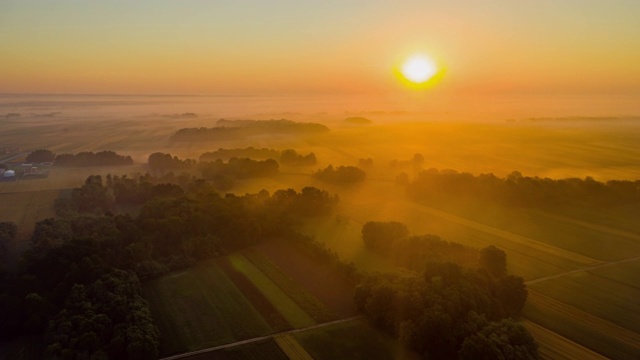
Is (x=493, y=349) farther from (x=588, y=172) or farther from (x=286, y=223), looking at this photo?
(x=588, y=172)

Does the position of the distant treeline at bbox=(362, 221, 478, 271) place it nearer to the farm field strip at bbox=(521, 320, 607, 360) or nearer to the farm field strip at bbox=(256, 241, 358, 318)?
the farm field strip at bbox=(256, 241, 358, 318)

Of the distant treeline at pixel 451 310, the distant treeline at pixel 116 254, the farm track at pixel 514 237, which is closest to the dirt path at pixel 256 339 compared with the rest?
the distant treeline at pixel 116 254

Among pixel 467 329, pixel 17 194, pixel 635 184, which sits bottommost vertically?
pixel 17 194

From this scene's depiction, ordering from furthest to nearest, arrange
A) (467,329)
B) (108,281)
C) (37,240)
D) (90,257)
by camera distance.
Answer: (37,240), (90,257), (108,281), (467,329)

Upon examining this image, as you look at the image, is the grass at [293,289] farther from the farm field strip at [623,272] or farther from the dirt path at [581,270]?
the farm field strip at [623,272]

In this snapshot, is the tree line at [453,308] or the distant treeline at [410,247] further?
the distant treeline at [410,247]

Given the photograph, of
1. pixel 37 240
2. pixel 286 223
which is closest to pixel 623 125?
pixel 286 223

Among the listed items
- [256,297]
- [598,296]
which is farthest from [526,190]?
[256,297]
